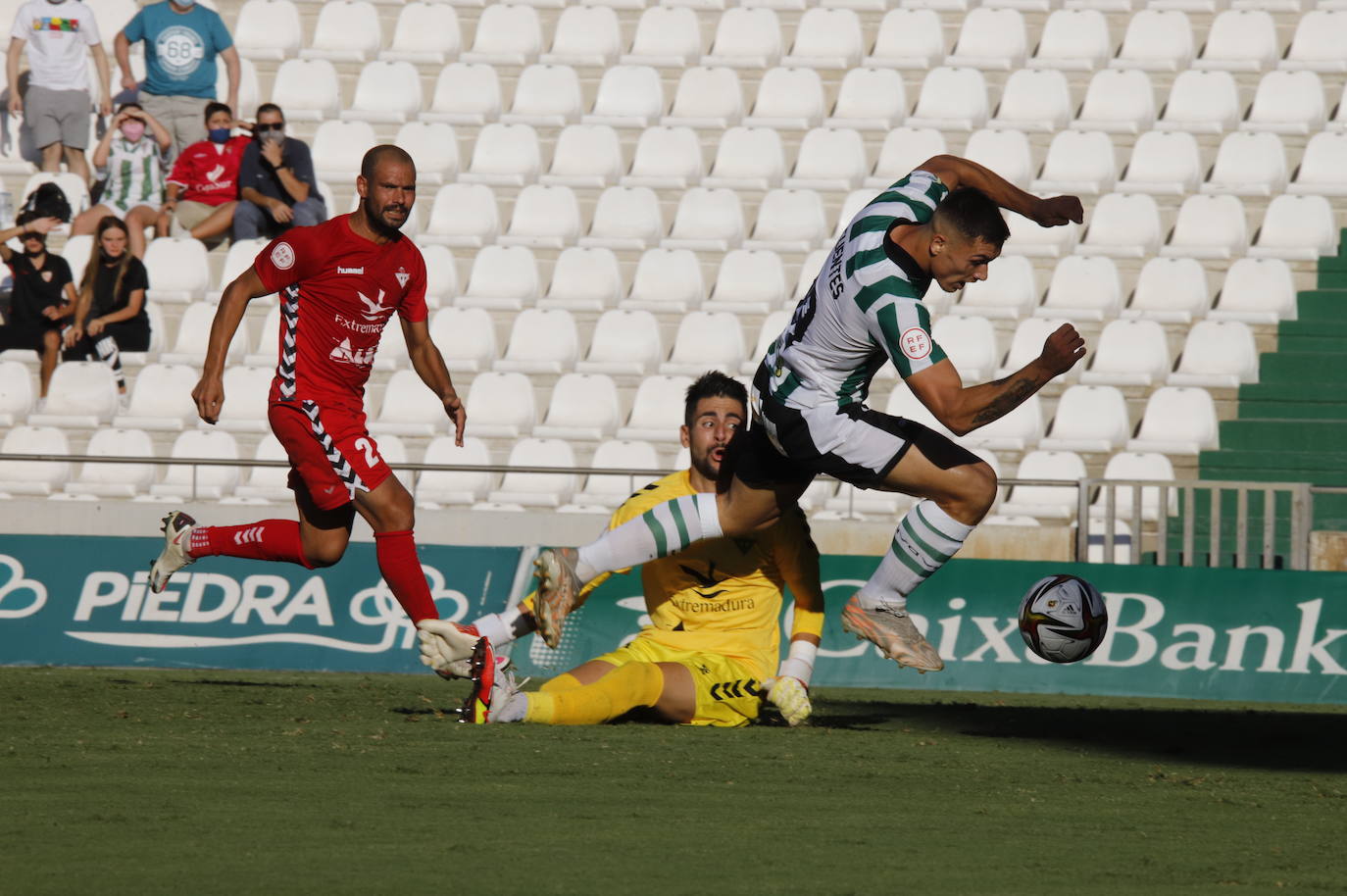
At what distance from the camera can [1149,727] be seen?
8297mm

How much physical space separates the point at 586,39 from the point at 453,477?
6174mm

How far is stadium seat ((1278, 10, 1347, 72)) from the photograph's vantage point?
1741cm

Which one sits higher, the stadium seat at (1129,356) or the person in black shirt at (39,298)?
the stadium seat at (1129,356)

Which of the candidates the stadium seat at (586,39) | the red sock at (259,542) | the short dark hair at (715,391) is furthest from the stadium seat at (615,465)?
the short dark hair at (715,391)

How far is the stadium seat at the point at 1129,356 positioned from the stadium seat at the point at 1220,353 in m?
0.20

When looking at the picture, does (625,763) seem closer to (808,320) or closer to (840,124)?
(808,320)

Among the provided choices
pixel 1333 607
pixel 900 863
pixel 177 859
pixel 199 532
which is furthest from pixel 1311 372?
pixel 177 859

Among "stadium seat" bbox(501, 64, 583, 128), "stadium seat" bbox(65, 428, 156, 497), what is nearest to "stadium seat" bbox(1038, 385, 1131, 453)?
"stadium seat" bbox(501, 64, 583, 128)

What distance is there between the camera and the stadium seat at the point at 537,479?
13.9 meters

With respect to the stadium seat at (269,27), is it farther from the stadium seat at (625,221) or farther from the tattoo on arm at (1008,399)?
the tattoo on arm at (1008,399)

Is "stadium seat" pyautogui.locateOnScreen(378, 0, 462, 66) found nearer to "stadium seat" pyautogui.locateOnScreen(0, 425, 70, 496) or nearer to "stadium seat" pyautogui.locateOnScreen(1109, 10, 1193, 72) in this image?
"stadium seat" pyautogui.locateOnScreen(0, 425, 70, 496)

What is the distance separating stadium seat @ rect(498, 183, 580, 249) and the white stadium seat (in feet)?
10.0

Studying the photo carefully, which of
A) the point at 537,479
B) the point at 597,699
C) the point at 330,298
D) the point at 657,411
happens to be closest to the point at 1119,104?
the point at 657,411

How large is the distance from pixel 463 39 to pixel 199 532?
11303 millimetres
